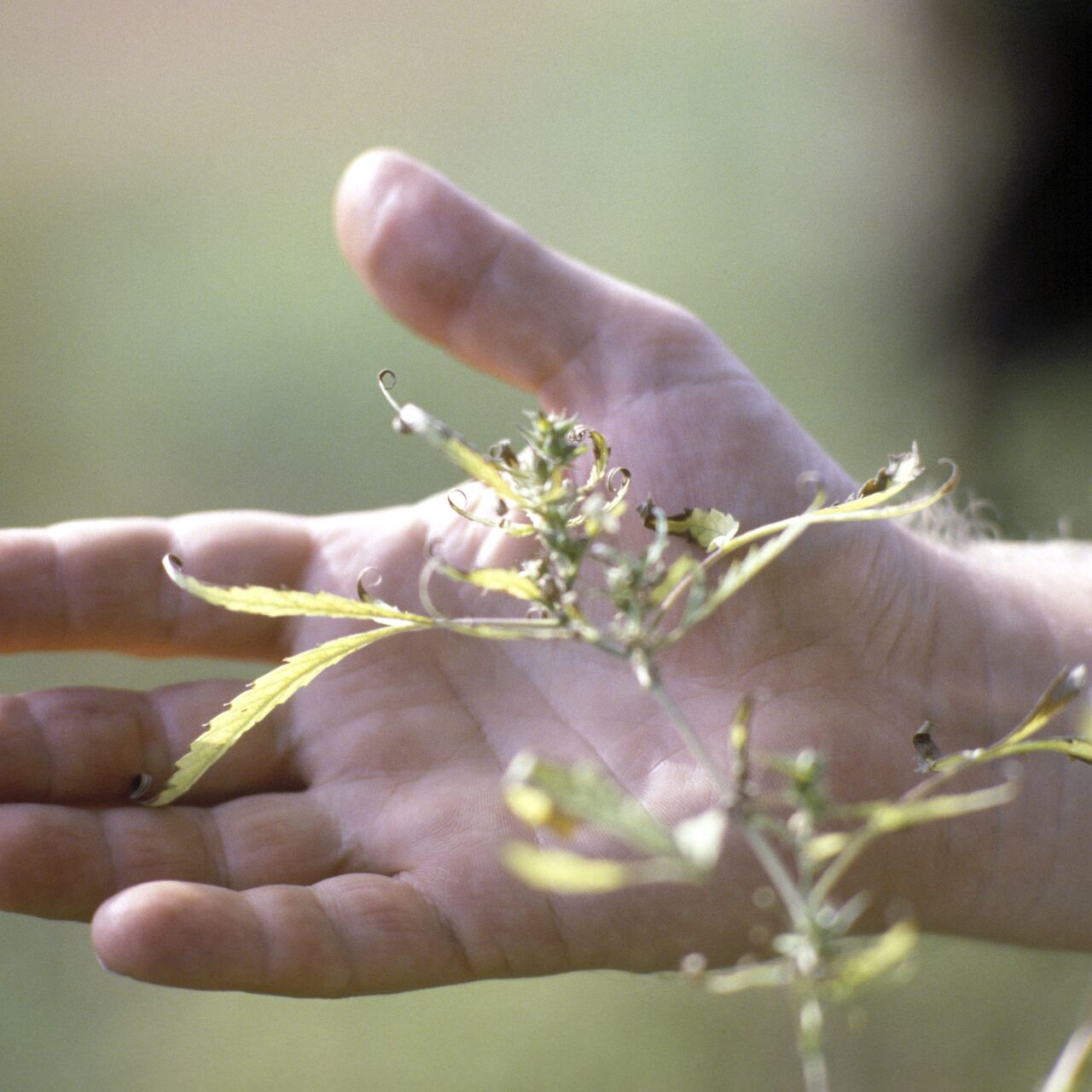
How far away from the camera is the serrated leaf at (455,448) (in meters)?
0.65

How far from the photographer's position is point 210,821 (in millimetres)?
1121

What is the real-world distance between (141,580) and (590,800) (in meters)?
0.94

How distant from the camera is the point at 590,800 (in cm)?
51

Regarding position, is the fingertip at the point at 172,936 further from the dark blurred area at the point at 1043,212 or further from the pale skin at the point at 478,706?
the dark blurred area at the point at 1043,212

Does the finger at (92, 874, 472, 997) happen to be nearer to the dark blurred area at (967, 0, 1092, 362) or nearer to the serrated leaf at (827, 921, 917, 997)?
the serrated leaf at (827, 921, 917, 997)

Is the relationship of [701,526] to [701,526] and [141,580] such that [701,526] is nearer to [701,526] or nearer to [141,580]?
[701,526]

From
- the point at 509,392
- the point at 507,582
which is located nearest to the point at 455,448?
the point at 507,582

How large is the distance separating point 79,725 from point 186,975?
1.17 feet

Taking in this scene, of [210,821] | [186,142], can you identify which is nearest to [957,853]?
[210,821]

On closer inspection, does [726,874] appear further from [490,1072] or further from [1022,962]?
[1022,962]

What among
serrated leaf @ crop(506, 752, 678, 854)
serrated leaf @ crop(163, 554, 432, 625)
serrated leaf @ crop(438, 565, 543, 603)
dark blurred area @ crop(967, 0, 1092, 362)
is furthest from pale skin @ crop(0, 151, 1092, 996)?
dark blurred area @ crop(967, 0, 1092, 362)

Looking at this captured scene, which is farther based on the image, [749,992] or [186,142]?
[186,142]

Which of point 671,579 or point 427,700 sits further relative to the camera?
point 427,700

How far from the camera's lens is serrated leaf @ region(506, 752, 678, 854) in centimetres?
49
